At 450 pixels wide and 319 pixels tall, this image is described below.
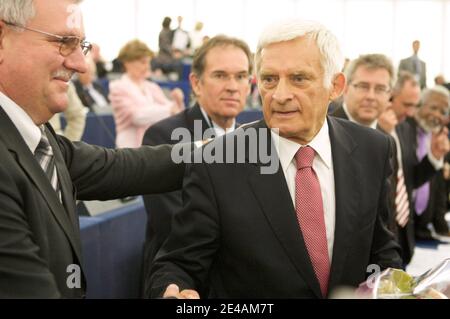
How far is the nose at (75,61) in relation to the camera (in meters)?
1.46

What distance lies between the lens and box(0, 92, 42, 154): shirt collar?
138cm

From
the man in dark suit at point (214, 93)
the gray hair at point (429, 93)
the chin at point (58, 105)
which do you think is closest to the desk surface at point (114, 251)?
the man in dark suit at point (214, 93)

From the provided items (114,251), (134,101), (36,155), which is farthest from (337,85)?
(134,101)

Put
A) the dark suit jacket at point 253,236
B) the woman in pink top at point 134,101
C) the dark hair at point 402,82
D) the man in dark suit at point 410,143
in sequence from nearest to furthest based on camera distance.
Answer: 1. the dark suit jacket at point 253,236
2. the man in dark suit at point 410,143
3. the dark hair at point 402,82
4. the woman in pink top at point 134,101

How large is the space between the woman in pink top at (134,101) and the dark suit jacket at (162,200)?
6.47 feet

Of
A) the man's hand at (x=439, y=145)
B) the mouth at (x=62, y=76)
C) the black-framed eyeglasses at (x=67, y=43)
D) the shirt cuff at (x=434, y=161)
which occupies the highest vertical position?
the black-framed eyeglasses at (x=67, y=43)

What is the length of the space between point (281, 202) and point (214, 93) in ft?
4.35

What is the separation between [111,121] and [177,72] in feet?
15.6

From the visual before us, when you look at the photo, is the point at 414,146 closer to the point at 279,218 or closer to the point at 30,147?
the point at 279,218

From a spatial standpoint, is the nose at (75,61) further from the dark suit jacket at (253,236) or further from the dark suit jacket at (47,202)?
the dark suit jacket at (253,236)

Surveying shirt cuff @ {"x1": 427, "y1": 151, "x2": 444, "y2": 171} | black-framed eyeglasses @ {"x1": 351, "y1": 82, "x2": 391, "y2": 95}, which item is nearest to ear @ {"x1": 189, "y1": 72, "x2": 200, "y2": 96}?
black-framed eyeglasses @ {"x1": 351, "y1": 82, "x2": 391, "y2": 95}

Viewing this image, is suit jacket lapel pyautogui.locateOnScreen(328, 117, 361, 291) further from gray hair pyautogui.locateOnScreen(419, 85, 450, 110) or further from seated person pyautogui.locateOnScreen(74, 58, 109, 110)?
seated person pyautogui.locateOnScreen(74, 58, 109, 110)

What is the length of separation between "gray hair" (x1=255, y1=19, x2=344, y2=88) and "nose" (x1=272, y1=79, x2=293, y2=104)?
0.09 meters

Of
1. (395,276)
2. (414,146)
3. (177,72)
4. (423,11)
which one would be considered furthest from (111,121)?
(423,11)
